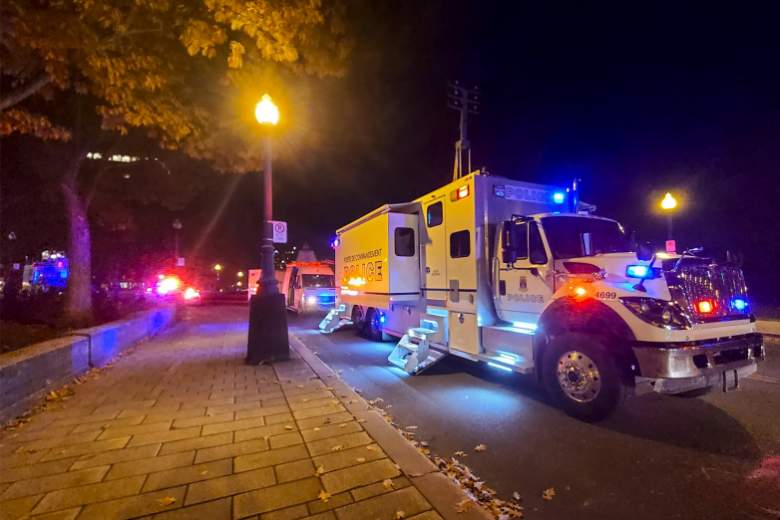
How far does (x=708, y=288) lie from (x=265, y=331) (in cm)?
→ 672

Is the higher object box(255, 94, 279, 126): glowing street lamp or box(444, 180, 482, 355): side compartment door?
box(255, 94, 279, 126): glowing street lamp

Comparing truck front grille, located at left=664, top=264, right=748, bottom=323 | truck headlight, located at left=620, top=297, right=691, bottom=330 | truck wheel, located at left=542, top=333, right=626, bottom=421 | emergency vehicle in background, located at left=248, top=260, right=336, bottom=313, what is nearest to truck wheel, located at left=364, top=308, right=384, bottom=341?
truck wheel, located at left=542, top=333, right=626, bottom=421

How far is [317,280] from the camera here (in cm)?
1989

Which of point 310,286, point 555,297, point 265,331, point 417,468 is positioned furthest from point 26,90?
point 310,286

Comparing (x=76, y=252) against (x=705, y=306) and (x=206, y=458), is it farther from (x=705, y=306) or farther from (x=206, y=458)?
(x=705, y=306)

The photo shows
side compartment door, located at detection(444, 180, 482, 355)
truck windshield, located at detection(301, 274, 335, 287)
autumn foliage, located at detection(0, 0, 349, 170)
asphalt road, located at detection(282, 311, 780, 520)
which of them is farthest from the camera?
truck windshield, located at detection(301, 274, 335, 287)

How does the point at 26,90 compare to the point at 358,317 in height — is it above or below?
above

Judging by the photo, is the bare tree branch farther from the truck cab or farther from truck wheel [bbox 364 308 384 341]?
the truck cab

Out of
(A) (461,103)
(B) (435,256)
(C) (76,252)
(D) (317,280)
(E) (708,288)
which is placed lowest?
(E) (708,288)

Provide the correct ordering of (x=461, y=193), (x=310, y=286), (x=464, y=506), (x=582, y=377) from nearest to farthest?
(x=464, y=506), (x=582, y=377), (x=461, y=193), (x=310, y=286)

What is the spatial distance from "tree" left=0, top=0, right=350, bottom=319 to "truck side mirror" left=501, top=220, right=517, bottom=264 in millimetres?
3876

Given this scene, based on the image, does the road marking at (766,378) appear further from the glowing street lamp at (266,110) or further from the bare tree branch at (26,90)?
the bare tree branch at (26,90)

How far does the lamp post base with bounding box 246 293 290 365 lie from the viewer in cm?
761

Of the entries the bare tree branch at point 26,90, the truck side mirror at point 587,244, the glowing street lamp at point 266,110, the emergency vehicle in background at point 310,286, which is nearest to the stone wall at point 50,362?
the bare tree branch at point 26,90
